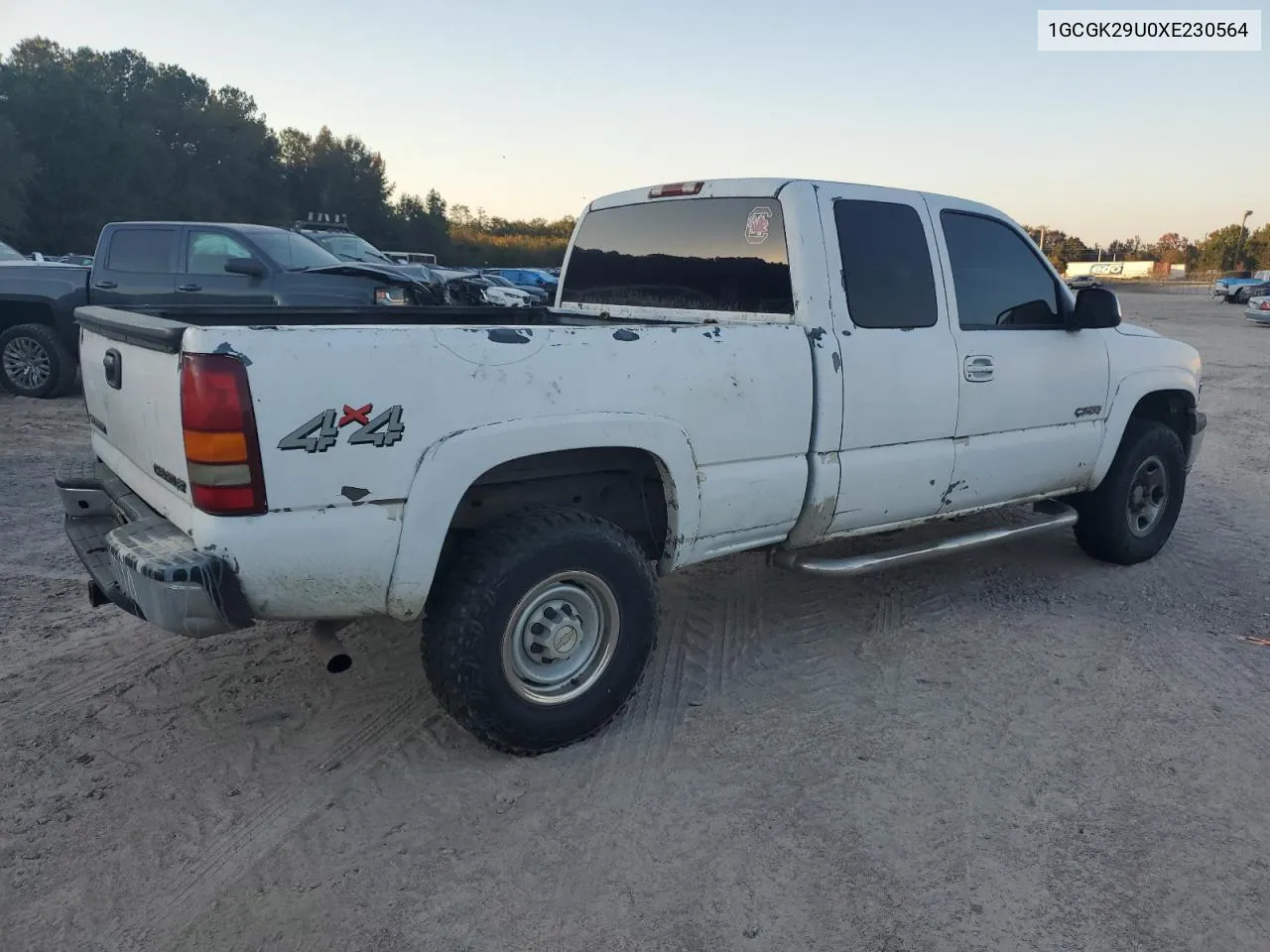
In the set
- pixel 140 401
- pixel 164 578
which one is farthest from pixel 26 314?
pixel 164 578

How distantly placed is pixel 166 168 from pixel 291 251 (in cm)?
4822

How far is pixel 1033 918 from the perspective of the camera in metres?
2.40

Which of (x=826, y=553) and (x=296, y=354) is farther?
(x=826, y=553)

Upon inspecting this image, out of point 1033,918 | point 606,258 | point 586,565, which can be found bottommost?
point 1033,918

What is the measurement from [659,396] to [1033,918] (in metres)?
1.89

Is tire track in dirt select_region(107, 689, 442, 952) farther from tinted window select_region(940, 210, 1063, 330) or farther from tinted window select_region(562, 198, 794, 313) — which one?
tinted window select_region(940, 210, 1063, 330)

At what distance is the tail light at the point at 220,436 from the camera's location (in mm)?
2420

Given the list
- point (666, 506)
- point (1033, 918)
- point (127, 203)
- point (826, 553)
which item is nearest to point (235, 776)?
point (666, 506)

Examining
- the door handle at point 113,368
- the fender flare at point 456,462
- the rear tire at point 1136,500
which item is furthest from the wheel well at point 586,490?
the rear tire at point 1136,500

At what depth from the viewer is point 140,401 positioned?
2.90 m

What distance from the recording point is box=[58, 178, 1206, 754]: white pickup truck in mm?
2541

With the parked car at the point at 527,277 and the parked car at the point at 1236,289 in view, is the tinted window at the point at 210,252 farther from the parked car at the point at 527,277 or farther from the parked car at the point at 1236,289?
the parked car at the point at 1236,289

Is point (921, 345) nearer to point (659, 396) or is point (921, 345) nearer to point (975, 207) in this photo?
point (975, 207)

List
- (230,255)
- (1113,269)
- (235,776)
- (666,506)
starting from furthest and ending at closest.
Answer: (1113,269) → (230,255) → (666,506) → (235,776)
